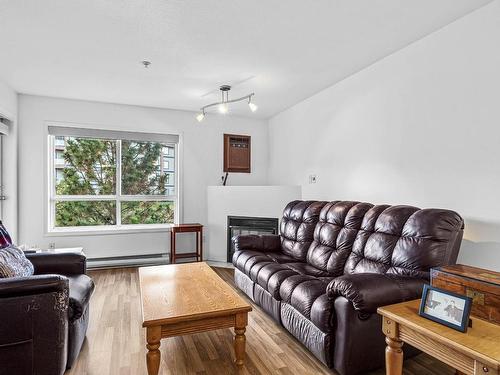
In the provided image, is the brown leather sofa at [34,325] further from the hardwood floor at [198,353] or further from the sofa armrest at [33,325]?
the hardwood floor at [198,353]

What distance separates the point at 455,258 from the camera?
2.15 meters

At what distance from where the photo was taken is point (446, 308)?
1.43m

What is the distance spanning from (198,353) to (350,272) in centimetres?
136

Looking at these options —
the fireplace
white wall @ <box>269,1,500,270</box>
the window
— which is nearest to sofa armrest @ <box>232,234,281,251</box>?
the fireplace

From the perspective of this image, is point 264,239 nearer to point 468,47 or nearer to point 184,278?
point 184,278

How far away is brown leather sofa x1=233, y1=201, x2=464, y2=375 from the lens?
73.2 inches

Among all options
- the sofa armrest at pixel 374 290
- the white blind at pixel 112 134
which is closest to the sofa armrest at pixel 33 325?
the sofa armrest at pixel 374 290

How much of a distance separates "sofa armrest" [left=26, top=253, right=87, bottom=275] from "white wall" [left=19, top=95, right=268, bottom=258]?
6.26ft

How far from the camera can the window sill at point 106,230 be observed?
167 inches

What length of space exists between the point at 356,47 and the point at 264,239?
2.24 metres

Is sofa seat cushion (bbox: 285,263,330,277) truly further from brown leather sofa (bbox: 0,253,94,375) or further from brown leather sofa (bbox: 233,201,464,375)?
brown leather sofa (bbox: 0,253,94,375)

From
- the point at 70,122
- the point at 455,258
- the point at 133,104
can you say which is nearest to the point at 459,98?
the point at 455,258

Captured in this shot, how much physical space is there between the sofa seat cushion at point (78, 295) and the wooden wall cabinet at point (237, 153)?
303cm

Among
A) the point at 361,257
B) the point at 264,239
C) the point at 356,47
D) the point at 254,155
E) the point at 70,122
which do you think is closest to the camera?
the point at 361,257
